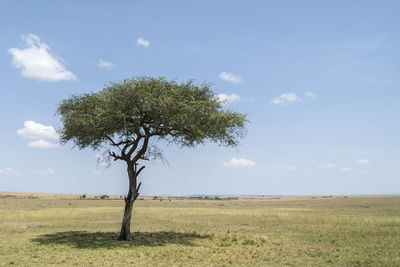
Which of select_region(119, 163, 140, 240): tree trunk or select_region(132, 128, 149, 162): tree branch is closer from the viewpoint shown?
select_region(119, 163, 140, 240): tree trunk

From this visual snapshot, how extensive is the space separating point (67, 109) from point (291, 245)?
69.2 feet

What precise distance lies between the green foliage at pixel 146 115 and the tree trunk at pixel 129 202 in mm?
1419

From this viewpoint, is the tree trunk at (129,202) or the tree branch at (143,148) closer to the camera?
the tree trunk at (129,202)

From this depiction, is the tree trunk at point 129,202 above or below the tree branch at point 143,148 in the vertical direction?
below

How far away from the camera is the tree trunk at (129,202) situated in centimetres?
2581

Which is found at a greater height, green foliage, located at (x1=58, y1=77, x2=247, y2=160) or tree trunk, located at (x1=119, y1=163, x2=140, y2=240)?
green foliage, located at (x1=58, y1=77, x2=247, y2=160)

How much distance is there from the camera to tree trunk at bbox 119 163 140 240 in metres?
25.8

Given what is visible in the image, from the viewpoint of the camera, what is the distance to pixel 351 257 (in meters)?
20.2

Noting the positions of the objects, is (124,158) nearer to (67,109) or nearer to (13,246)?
(67,109)

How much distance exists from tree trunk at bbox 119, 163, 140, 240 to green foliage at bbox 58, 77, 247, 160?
4.65ft

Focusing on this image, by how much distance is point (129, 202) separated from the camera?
26328mm

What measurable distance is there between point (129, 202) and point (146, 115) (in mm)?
7037

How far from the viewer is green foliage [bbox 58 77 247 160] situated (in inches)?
1001

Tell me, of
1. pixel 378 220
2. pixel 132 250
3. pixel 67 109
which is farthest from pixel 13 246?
pixel 378 220
